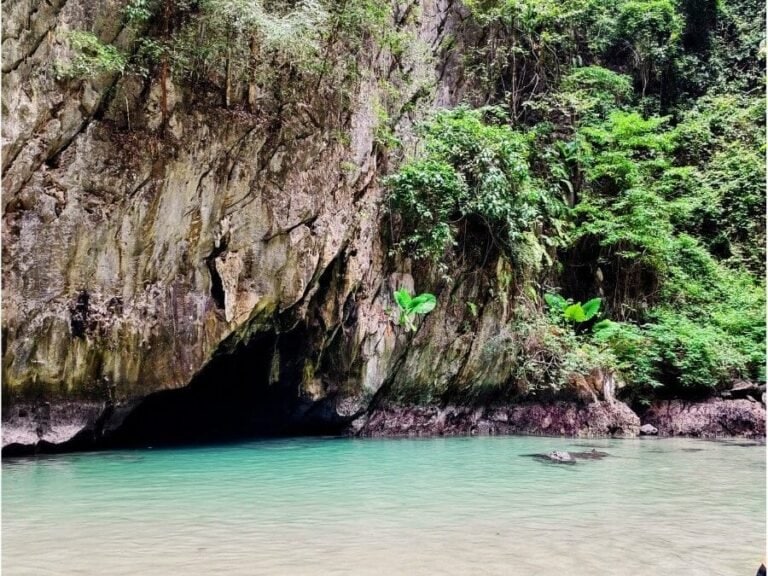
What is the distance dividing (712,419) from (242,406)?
10128mm

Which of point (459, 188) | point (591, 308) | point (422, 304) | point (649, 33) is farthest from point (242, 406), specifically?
point (649, 33)

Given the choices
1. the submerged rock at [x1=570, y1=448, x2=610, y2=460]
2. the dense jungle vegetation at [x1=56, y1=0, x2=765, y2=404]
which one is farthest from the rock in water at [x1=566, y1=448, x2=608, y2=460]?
the dense jungle vegetation at [x1=56, y1=0, x2=765, y2=404]

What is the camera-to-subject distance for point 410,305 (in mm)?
11914

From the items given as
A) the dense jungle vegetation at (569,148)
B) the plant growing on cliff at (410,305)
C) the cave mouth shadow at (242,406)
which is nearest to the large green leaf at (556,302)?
the dense jungle vegetation at (569,148)

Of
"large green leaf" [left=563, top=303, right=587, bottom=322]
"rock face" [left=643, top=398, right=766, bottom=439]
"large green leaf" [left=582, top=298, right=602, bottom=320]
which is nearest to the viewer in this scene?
"rock face" [left=643, top=398, right=766, bottom=439]

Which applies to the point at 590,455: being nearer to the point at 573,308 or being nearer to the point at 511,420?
the point at 511,420

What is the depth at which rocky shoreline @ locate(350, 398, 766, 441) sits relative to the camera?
12820mm

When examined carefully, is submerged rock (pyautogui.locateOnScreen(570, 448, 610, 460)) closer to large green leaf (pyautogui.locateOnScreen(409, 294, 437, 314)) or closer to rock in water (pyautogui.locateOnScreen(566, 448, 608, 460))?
rock in water (pyautogui.locateOnScreen(566, 448, 608, 460))

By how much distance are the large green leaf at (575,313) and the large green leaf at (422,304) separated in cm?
377

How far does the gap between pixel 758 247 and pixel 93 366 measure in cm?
1715

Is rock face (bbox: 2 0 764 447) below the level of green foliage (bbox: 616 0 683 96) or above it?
below

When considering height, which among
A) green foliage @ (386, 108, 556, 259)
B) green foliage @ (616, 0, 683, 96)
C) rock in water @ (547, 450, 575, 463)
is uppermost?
green foliage @ (616, 0, 683, 96)

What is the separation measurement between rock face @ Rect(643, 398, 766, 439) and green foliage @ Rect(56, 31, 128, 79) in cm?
1252

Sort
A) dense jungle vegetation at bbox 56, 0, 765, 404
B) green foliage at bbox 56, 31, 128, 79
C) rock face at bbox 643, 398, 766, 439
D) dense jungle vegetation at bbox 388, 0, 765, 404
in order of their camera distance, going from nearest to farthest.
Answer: green foliage at bbox 56, 31, 128, 79 < dense jungle vegetation at bbox 56, 0, 765, 404 < dense jungle vegetation at bbox 388, 0, 765, 404 < rock face at bbox 643, 398, 766, 439
